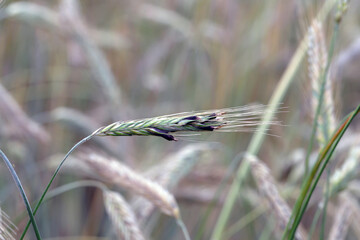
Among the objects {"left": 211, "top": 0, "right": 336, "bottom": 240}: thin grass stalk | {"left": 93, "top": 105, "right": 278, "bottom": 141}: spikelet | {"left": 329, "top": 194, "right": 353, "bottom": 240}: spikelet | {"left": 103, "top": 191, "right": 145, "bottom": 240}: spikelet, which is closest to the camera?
{"left": 93, "top": 105, "right": 278, "bottom": 141}: spikelet

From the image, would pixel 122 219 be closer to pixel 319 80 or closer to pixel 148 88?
pixel 319 80

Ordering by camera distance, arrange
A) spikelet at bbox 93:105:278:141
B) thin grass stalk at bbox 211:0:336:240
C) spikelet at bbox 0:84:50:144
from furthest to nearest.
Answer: spikelet at bbox 0:84:50:144 → thin grass stalk at bbox 211:0:336:240 → spikelet at bbox 93:105:278:141

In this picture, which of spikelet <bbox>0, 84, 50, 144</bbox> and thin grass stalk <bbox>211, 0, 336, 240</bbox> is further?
spikelet <bbox>0, 84, 50, 144</bbox>

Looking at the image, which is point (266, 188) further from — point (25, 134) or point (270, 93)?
point (270, 93)

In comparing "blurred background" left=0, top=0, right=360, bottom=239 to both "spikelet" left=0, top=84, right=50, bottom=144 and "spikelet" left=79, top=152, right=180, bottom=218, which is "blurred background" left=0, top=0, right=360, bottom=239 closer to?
"spikelet" left=0, top=84, right=50, bottom=144

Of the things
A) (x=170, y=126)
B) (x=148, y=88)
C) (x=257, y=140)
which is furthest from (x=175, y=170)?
(x=148, y=88)

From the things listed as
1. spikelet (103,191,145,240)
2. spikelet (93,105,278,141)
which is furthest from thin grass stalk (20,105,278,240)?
spikelet (103,191,145,240)
